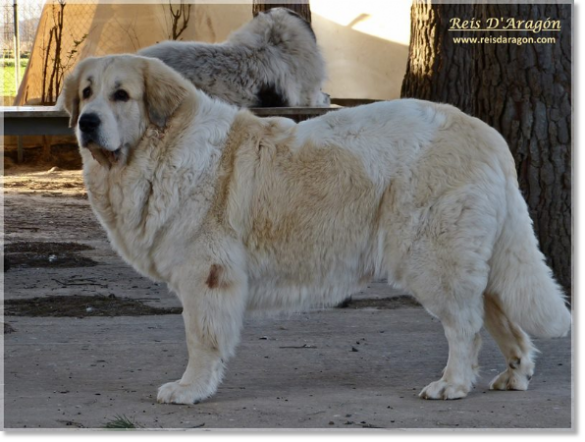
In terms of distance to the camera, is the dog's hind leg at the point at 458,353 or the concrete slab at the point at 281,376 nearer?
the concrete slab at the point at 281,376

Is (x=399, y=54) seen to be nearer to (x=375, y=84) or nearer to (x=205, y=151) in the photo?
(x=375, y=84)

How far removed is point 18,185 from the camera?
38.8 ft

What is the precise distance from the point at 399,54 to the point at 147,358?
9.36 m

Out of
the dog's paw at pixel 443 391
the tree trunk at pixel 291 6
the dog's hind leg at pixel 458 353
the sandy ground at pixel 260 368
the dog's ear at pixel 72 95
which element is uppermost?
the tree trunk at pixel 291 6

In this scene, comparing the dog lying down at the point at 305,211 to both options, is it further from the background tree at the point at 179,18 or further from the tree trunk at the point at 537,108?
the background tree at the point at 179,18

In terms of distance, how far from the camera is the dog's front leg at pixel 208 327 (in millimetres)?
4320

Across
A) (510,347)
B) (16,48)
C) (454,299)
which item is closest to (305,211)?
(454,299)

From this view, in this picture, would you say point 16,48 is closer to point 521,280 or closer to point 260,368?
point 260,368

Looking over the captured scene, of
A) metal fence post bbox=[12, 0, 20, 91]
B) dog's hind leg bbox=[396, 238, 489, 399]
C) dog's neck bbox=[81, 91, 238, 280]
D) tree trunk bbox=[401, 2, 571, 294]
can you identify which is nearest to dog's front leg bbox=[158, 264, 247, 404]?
dog's neck bbox=[81, 91, 238, 280]

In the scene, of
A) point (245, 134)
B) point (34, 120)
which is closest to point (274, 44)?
point (34, 120)

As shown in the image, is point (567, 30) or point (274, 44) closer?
point (567, 30)

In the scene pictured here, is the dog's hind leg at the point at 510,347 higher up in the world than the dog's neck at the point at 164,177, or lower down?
lower down

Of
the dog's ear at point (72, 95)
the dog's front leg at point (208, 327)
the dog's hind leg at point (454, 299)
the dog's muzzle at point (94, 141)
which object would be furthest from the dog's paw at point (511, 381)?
the dog's ear at point (72, 95)

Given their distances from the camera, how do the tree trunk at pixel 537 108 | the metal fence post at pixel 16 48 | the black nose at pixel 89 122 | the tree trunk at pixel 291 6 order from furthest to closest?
the metal fence post at pixel 16 48 < the tree trunk at pixel 291 6 < the tree trunk at pixel 537 108 < the black nose at pixel 89 122
